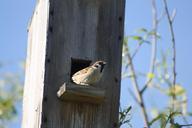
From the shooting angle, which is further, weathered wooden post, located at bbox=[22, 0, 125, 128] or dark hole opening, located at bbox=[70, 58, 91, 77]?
dark hole opening, located at bbox=[70, 58, 91, 77]

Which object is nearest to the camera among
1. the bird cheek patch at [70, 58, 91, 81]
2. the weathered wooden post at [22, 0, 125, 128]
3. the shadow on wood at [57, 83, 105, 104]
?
the shadow on wood at [57, 83, 105, 104]

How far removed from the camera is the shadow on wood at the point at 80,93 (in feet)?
13.7

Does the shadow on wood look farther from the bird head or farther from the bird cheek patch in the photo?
the bird cheek patch

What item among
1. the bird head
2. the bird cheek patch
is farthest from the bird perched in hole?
the bird cheek patch

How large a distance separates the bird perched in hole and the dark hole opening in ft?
0.65

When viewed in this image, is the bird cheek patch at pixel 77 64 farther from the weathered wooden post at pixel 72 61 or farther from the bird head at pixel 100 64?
the bird head at pixel 100 64

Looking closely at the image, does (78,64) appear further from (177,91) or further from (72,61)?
(177,91)

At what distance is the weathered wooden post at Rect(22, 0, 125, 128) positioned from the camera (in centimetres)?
430

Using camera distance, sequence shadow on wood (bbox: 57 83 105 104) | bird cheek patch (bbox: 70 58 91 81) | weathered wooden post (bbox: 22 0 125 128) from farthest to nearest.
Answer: bird cheek patch (bbox: 70 58 91 81) < weathered wooden post (bbox: 22 0 125 128) < shadow on wood (bbox: 57 83 105 104)

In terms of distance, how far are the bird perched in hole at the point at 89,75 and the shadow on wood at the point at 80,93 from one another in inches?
2.5

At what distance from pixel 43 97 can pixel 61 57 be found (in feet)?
0.94

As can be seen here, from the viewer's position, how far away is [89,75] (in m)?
4.30

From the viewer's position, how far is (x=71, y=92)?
165 inches

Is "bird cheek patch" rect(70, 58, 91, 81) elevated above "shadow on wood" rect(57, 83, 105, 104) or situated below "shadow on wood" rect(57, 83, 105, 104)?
above
